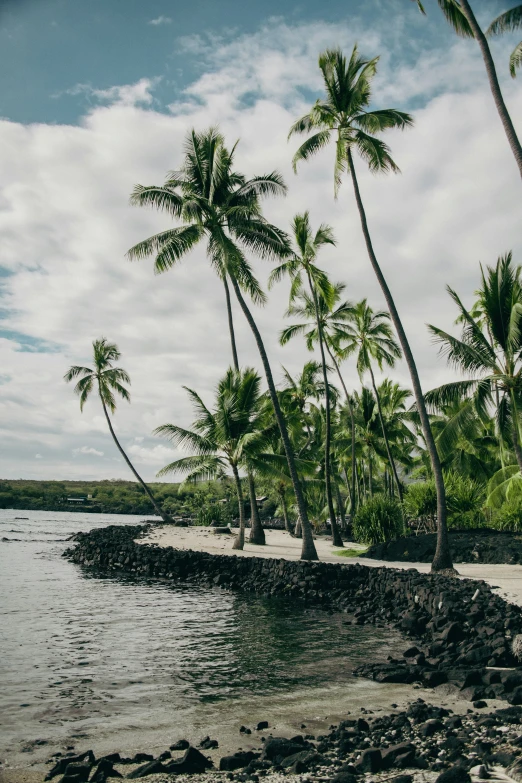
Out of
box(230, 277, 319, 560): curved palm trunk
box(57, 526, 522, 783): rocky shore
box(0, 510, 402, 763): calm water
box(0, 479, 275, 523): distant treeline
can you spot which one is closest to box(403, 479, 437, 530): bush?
box(230, 277, 319, 560): curved palm trunk

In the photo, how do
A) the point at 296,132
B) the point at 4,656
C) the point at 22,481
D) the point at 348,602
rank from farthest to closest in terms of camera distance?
1. the point at 22,481
2. the point at 296,132
3. the point at 348,602
4. the point at 4,656

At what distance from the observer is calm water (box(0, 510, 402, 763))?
6.64m

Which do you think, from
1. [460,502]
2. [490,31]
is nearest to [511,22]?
[490,31]

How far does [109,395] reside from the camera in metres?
42.1

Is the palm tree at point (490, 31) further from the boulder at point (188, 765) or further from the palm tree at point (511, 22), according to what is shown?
the boulder at point (188, 765)

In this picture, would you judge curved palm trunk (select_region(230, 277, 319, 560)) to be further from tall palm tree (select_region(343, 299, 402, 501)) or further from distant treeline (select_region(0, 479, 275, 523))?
distant treeline (select_region(0, 479, 275, 523))

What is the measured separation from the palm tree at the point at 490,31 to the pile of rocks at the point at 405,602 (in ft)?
29.8

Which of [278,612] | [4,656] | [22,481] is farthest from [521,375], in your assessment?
[22,481]

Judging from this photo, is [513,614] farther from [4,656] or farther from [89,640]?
[4,656]

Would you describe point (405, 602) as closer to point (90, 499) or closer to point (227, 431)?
point (227, 431)

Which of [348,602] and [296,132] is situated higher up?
[296,132]

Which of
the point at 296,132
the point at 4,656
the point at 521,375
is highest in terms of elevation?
the point at 296,132

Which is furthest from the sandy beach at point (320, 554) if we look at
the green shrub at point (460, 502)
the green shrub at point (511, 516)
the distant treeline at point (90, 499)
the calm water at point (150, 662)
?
the distant treeline at point (90, 499)

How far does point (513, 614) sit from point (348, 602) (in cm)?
580
